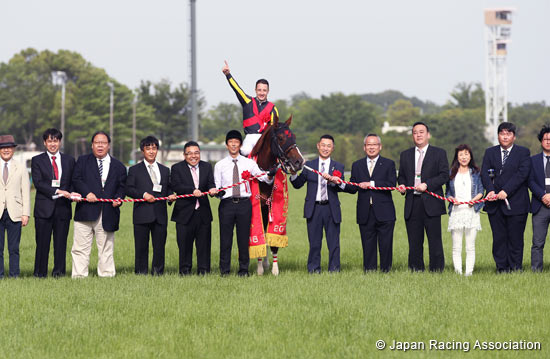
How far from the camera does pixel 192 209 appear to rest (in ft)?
35.4

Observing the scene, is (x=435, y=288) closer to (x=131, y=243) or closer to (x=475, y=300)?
(x=475, y=300)

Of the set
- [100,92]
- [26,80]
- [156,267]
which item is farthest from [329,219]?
[26,80]

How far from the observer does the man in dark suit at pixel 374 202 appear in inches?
429

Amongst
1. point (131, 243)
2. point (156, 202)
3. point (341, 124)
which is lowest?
point (131, 243)

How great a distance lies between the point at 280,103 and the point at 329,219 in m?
150

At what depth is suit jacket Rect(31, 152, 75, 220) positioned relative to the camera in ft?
34.8

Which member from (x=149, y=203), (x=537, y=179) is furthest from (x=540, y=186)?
(x=149, y=203)

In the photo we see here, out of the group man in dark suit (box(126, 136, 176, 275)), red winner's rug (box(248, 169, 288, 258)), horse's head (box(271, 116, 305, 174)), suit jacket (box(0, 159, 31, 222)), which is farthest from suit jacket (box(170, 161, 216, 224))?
suit jacket (box(0, 159, 31, 222))

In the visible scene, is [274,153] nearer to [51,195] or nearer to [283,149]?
[283,149]

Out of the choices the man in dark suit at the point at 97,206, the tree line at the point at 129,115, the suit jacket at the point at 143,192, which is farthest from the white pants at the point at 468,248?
the tree line at the point at 129,115

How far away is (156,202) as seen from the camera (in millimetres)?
10836

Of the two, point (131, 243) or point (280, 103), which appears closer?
point (131, 243)

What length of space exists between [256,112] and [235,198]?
154 cm

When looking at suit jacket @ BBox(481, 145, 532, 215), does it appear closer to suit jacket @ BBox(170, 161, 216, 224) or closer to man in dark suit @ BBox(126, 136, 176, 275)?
suit jacket @ BBox(170, 161, 216, 224)
